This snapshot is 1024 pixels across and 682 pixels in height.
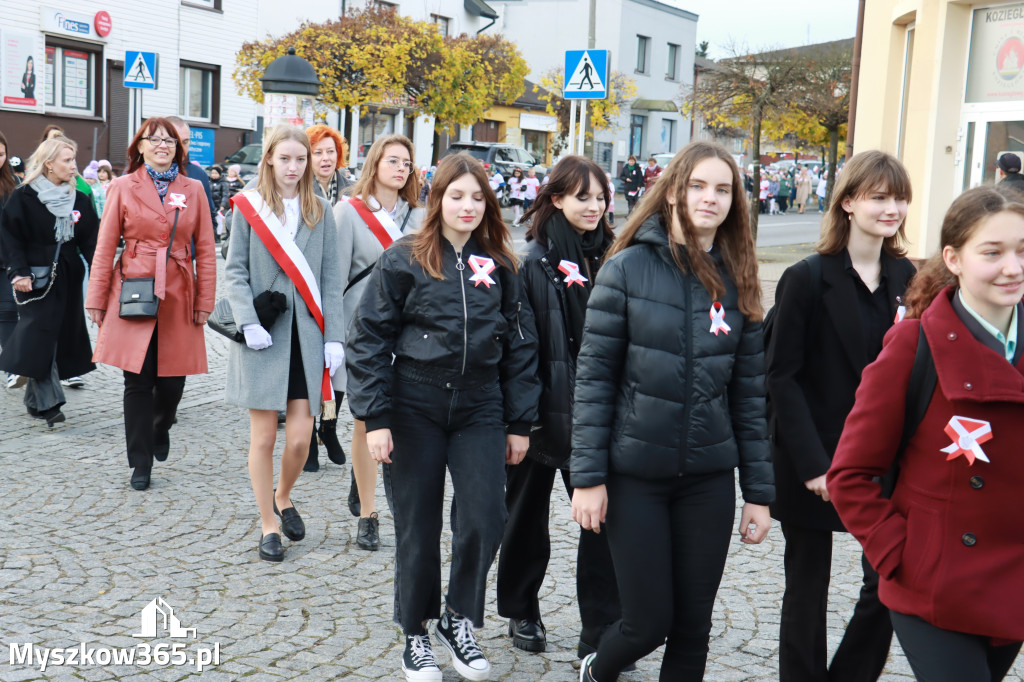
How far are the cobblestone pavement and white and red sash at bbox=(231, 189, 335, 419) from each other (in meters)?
1.26

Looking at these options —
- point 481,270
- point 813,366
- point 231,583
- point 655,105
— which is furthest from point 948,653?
point 655,105

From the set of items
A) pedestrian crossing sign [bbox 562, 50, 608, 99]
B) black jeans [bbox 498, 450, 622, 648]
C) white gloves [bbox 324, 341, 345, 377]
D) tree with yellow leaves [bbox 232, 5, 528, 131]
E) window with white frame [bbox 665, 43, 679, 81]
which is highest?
window with white frame [bbox 665, 43, 679, 81]

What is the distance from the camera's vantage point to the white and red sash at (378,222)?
5.67 m

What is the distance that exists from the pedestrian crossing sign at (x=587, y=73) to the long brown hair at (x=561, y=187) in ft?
33.0

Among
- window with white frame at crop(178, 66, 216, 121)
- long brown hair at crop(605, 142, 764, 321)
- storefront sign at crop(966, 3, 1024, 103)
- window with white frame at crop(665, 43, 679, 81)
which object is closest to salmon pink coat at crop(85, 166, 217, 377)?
long brown hair at crop(605, 142, 764, 321)

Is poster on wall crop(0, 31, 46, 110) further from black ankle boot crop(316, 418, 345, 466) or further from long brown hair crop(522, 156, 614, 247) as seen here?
long brown hair crop(522, 156, 614, 247)

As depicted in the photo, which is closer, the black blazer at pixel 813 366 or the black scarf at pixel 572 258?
the black blazer at pixel 813 366

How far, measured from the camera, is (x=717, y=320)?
133 inches

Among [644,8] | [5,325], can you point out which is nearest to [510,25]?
[644,8]

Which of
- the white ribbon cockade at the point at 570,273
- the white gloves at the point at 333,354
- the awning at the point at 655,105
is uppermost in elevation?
the awning at the point at 655,105

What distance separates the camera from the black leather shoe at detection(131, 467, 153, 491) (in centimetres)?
638

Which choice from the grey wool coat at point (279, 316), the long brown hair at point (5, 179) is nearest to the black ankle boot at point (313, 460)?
the grey wool coat at point (279, 316)

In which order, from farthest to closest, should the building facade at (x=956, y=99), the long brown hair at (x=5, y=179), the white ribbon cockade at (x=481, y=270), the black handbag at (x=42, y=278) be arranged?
the building facade at (x=956, y=99)
the long brown hair at (x=5, y=179)
the black handbag at (x=42, y=278)
the white ribbon cockade at (x=481, y=270)

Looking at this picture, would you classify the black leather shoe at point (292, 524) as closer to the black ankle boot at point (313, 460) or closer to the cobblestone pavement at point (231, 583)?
the cobblestone pavement at point (231, 583)
